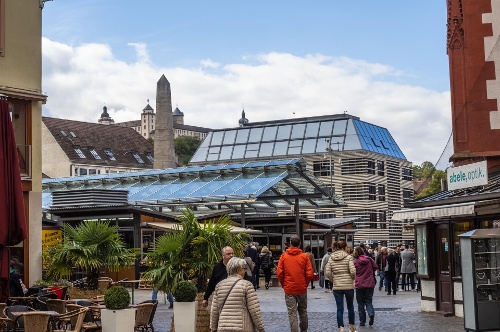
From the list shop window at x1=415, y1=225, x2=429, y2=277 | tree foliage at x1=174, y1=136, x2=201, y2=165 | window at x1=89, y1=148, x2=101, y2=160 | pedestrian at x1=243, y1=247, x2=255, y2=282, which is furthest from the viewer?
tree foliage at x1=174, y1=136, x2=201, y2=165

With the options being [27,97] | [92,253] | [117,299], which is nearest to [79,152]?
[27,97]

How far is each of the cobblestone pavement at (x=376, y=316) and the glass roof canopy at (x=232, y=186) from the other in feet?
31.8

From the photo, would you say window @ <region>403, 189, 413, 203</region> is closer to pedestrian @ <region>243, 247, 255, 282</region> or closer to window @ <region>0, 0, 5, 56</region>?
pedestrian @ <region>243, 247, 255, 282</region>

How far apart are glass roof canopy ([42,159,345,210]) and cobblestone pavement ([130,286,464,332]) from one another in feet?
31.8

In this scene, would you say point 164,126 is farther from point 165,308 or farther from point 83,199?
point 165,308

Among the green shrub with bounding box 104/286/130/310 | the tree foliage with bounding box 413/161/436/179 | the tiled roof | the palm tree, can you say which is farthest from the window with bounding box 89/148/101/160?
the green shrub with bounding box 104/286/130/310

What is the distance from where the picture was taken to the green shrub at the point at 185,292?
16234 millimetres

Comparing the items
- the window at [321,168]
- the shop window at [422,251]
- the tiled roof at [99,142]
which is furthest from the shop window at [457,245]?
the tiled roof at [99,142]

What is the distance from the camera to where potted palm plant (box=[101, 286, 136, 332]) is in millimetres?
15164

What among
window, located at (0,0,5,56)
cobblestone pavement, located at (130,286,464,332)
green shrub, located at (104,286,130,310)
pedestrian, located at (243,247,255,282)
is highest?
window, located at (0,0,5,56)

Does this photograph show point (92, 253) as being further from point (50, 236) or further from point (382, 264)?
point (382, 264)

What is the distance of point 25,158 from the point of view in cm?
2278

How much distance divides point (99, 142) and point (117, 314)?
97.0 metres

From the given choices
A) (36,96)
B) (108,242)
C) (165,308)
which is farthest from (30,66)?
(165,308)
